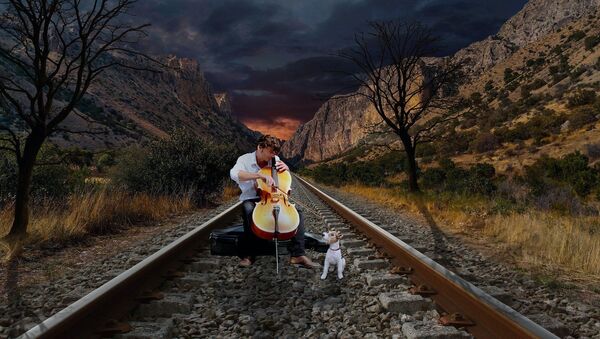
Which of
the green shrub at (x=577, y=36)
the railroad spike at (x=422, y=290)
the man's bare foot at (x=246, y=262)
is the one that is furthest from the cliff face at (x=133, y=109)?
the railroad spike at (x=422, y=290)

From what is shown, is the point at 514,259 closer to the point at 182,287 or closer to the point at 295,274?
the point at 295,274

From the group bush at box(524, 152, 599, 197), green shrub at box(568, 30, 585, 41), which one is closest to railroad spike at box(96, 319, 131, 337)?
bush at box(524, 152, 599, 197)

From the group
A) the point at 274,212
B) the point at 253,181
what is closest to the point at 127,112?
the point at 253,181

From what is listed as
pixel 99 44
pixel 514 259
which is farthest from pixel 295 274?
pixel 99 44

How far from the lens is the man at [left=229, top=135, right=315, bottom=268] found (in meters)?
4.59

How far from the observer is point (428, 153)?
5059 cm

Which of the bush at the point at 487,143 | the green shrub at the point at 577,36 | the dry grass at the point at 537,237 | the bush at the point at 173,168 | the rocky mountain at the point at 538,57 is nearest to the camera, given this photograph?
the dry grass at the point at 537,237

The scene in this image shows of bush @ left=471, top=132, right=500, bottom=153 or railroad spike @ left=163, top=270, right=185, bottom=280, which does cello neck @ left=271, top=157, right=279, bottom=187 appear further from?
bush @ left=471, top=132, right=500, bottom=153

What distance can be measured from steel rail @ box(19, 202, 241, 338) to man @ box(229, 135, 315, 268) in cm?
87

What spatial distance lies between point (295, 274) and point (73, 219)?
5.42 meters

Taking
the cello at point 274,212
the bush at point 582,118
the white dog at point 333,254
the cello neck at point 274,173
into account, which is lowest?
the white dog at point 333,254

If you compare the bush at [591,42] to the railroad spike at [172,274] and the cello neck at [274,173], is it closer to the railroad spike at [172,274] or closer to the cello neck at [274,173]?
the cello neck at [274,173]

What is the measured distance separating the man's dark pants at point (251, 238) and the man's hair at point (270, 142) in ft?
2.50

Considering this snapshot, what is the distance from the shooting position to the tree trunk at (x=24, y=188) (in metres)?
7.05
